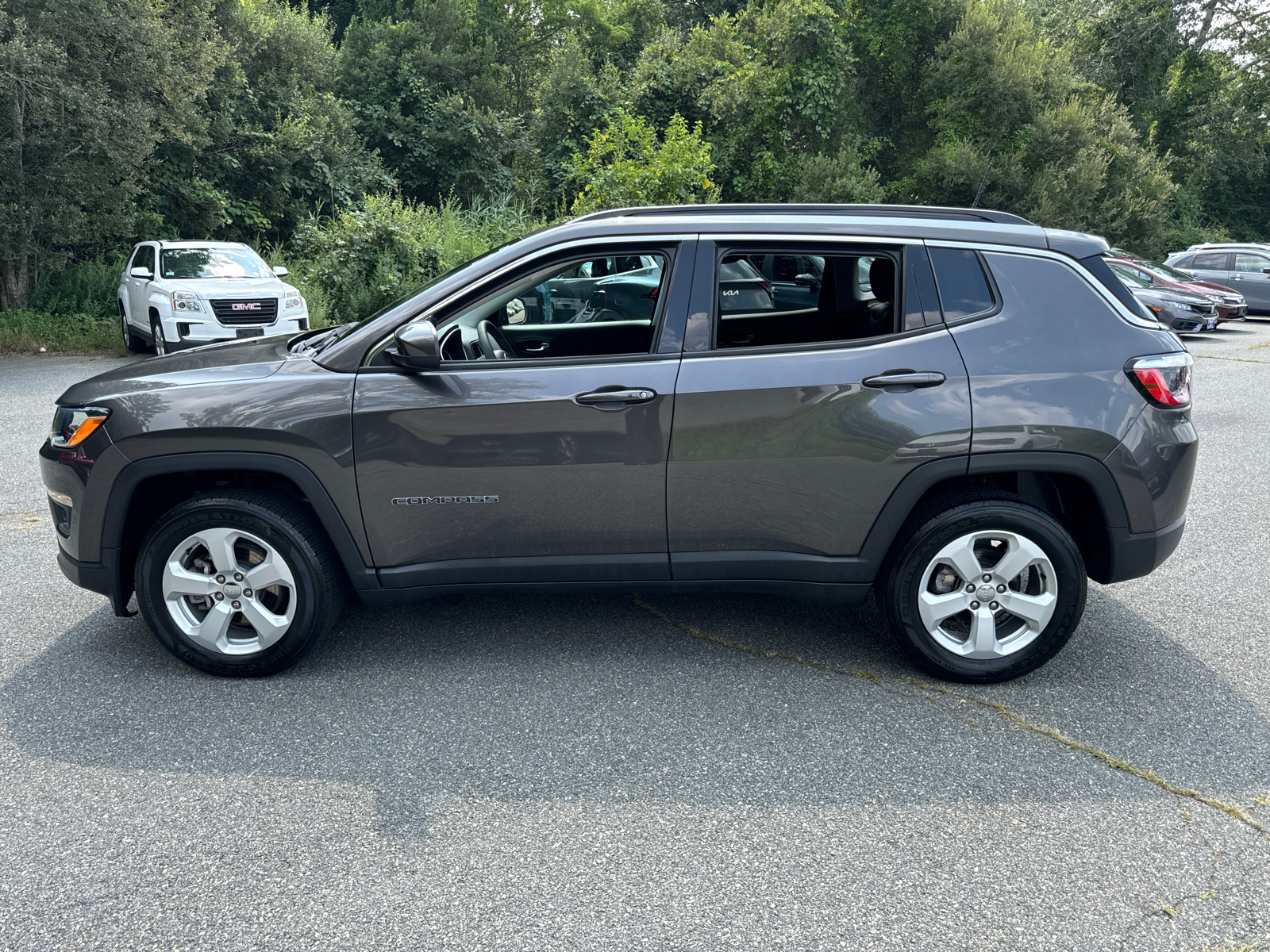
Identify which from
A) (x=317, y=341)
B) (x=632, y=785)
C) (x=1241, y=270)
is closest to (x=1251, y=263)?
(x=1241, y=270)

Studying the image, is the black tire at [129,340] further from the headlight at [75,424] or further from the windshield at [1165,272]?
the windshield at [1165,272]

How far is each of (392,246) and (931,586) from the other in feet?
44.3

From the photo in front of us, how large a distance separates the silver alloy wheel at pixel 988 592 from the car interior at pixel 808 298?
3.04 feet

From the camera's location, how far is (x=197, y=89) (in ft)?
54.8

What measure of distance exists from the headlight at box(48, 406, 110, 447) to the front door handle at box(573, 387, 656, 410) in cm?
188

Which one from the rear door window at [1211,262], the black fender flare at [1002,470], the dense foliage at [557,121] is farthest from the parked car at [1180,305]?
the black fender flare at [1002,470]

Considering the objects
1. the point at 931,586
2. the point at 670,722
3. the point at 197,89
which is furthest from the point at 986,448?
the point at 197,89

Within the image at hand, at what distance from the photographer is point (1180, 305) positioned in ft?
60.0

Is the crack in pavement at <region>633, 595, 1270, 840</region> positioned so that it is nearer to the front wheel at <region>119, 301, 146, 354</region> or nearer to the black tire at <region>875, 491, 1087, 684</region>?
the black tire at <region>875, 491, 1087, 684</region>

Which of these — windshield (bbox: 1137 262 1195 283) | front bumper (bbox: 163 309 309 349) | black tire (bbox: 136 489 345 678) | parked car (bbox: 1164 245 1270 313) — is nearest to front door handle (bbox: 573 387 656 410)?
black tire (bbox: 136 489 345 678)

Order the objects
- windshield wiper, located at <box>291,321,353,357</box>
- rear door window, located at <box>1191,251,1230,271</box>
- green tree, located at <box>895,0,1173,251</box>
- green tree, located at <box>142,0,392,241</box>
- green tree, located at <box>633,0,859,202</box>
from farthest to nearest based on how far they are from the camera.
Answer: green tree, located at <box>895,0,1173,251</box>, green tree, located at <box>633,0,859,202</box>, rear door window, located at <box>1191,251,1230,271</box>, green tree, located at <box>142,0,392,241</box>, windshield wiper, located at <box>291,321,353,357</box>

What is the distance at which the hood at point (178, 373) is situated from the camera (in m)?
3.91

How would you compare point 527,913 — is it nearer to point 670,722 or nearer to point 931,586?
point 670,722

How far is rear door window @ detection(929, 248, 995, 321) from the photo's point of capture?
12.5 ft
